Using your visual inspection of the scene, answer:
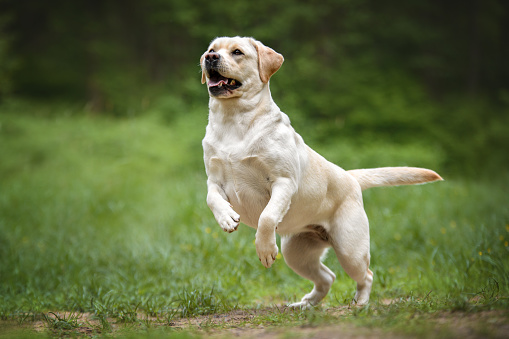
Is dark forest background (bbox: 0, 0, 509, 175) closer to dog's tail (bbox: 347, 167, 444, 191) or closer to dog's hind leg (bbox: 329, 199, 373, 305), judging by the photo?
dog's tail (bbox: 347, 167, 444, 191)

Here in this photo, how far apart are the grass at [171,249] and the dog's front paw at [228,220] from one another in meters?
0.70

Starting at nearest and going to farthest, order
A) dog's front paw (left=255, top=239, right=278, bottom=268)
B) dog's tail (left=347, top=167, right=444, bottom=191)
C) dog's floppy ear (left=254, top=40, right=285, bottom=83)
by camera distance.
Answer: dog's front paw (left=255, top=239, right=278, bottom=268) < dog's floppy ear (left=254, top=40, right=285, bottom=83) < dog's tail (left=347, top=167, right=444, bottom=191)

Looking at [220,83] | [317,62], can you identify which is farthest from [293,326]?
[317,62]

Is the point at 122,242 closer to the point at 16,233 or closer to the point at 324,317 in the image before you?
the point at 16,233

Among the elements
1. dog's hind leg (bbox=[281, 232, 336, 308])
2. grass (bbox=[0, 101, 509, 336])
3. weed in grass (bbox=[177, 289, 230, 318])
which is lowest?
grass (bbox=[0, 101, 509, 336])

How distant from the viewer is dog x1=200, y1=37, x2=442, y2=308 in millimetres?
3270

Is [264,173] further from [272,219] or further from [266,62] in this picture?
[266,62]

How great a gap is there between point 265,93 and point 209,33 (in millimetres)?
9933

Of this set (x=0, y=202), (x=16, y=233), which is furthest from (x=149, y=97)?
(x=16, y=233)

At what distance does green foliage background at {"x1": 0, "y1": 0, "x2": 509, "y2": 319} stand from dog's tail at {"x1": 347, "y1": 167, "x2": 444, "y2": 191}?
0.93 m

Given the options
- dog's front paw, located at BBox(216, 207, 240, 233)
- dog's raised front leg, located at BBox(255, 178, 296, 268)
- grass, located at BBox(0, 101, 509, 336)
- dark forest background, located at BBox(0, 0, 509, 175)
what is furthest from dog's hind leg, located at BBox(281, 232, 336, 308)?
dark forest background, located at BBox(0, 0, 509, 175)

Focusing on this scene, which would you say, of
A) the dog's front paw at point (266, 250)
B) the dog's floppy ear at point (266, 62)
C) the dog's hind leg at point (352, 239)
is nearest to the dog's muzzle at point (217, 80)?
the dog's floppy ear at point (266, 62)

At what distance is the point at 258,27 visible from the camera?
1327 cm

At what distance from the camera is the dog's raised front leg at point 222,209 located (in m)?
3.04
